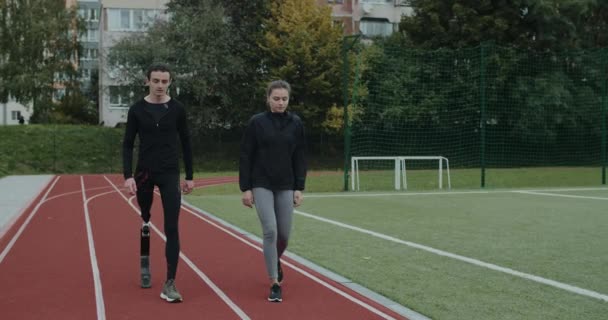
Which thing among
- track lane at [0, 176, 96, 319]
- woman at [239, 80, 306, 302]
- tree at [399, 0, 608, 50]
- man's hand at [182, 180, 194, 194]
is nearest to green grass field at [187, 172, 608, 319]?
woman at [239, 80, 306, 302]

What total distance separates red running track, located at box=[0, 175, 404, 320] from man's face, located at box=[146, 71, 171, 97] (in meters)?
1.63

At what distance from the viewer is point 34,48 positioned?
45.2 m

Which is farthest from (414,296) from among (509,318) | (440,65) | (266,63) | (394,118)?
(266,63)

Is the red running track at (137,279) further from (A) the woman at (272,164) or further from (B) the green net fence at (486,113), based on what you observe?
(B) the green net fence at (486,113)

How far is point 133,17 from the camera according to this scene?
44875mm

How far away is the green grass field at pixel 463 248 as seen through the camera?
18.3 feet

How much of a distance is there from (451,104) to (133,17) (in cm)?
2311

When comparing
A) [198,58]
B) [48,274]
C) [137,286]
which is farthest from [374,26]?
[137,286]

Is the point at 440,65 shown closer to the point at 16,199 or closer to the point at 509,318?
the point at 16,199

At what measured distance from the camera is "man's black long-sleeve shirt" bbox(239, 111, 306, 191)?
581cm

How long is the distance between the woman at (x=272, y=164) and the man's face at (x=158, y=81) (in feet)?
2.40

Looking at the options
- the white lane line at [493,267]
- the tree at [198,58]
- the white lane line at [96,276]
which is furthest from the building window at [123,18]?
the white lane line at [493,267]

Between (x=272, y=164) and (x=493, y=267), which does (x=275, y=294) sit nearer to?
(x=272, y=164)

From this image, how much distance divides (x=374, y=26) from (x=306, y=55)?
1511 centimetres
